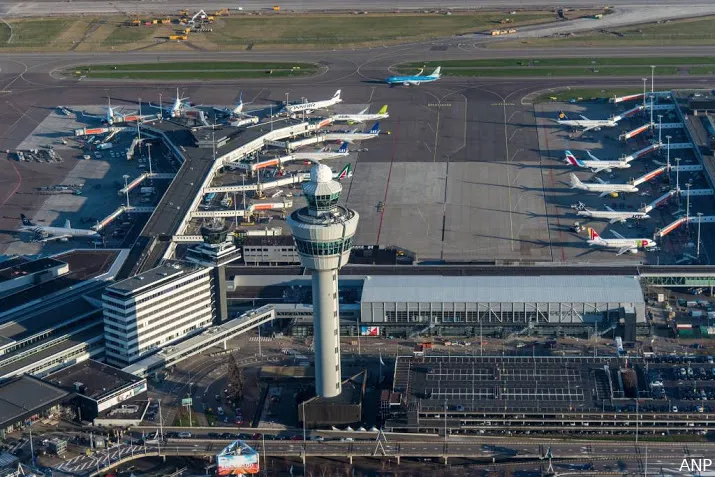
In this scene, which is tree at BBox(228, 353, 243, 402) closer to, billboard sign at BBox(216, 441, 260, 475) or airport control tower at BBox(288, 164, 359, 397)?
airport control tower at BBox(288, 164, 359, 397)

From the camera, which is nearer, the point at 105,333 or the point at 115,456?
the point at 115,456

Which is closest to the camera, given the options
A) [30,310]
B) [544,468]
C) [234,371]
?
[544,468]

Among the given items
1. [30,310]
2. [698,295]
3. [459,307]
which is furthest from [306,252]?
[698,295]

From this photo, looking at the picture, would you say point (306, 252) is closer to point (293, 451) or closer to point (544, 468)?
point (293, 451)

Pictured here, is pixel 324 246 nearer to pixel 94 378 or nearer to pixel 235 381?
pixel 235 381

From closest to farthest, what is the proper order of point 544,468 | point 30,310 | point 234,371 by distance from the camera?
point 544,468, point 234,371, point 30,310

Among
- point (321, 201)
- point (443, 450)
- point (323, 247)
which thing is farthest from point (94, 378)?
point (443, 450)

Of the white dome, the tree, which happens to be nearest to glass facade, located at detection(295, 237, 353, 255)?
the white dome
